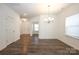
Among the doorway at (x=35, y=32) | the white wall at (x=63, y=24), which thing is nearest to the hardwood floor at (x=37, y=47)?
the doorway at (x=35, y=32)

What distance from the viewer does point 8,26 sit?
2.05 m

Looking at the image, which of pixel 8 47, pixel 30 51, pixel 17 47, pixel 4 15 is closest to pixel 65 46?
pixel 30 51

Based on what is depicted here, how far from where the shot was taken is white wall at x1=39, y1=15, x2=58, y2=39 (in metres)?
2.19

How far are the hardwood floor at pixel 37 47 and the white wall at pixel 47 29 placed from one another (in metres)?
0.12

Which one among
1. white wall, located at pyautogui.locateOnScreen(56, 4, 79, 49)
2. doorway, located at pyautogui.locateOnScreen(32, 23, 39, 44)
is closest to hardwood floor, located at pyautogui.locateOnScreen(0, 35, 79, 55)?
doorway, located at pyautogui.locateOnScreen(32, 23, 39, 44)

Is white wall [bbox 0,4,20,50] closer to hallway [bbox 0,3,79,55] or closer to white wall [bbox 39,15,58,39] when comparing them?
hallway [bbox 0,3,79,55]

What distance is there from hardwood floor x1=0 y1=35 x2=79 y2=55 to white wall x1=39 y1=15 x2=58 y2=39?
0.12 meters

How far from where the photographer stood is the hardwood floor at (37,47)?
6.13ft

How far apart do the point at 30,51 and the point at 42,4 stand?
38.1 inches

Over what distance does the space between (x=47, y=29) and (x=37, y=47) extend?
1.72 ft

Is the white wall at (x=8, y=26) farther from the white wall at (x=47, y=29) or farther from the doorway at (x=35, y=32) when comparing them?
the white wall at (x=47, y=29)

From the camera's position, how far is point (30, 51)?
1.91 meters
